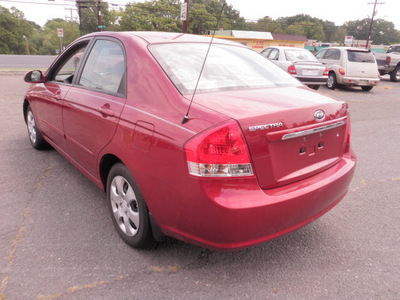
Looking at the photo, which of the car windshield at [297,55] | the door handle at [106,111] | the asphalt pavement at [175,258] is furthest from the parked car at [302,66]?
the door handle at [106,111]

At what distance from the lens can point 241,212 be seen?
1.82m

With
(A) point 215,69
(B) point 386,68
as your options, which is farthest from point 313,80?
(A) point 215,69

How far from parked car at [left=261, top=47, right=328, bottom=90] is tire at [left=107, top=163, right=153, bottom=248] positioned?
372 inches

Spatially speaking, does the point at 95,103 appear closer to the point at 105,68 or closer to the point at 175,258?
the point at 105,68

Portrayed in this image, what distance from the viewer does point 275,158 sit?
1982 millimetres

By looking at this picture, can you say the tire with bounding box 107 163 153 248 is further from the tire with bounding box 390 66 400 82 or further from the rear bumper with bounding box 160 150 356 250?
the tire with bounding box 390 66 400 82

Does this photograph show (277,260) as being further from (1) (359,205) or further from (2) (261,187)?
(1) (359,205)

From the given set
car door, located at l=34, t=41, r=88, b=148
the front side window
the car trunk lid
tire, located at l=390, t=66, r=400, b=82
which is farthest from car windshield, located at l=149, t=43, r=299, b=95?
tire, located at l=390, t=66, r=400, b=82

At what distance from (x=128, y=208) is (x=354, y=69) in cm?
1247

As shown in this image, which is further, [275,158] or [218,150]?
[275,158]

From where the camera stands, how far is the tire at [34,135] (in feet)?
14.8

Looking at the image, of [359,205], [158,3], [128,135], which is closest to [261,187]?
[128,135]

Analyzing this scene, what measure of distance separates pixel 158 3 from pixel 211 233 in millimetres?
72010

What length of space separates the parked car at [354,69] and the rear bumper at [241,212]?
38.9ft
